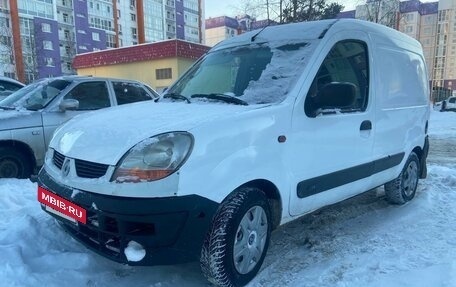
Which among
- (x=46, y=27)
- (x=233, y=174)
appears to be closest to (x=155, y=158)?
(x=233, y=174)

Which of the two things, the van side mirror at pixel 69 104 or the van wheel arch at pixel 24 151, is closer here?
the van wheel arch at pixel 24 151

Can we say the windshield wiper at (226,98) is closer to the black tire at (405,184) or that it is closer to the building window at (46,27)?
the black tire at (405,184)

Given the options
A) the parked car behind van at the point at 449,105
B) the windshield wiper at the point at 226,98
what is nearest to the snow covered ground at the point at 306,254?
the windshield wiper at the point at 226,98

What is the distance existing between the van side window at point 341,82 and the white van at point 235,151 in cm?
1

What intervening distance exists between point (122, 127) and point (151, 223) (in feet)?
2.35

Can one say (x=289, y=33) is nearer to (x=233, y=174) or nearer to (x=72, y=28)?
(x=233, y=174)

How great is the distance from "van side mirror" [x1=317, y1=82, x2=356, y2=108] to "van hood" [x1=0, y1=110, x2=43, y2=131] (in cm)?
411

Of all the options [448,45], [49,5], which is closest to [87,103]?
[49,5]

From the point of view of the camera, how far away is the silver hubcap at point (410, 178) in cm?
493

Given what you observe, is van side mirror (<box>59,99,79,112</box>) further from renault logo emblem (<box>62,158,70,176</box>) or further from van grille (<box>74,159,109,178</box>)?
van grille (<box>74,159,109,178</box>)

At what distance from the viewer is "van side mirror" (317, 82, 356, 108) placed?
123 inches

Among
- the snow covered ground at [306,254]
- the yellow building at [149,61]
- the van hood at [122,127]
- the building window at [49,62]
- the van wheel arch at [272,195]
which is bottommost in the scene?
the snow covered ground at [306,254]

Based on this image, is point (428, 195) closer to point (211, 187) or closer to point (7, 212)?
point (211, 187)

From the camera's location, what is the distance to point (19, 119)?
211 inches
